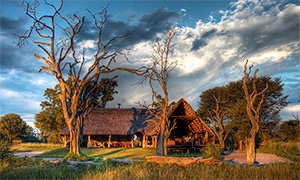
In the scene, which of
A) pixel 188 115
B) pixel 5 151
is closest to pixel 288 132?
pixel 188 115

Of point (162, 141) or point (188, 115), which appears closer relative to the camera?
point (162, 141)

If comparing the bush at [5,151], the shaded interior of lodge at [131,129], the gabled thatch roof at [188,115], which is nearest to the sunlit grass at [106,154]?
the shaded interior of lodge at [131,129]

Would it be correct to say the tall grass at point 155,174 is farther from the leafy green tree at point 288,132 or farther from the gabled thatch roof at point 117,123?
the leafy green tree at point 288,132

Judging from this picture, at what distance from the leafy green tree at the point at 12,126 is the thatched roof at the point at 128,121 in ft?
91.3

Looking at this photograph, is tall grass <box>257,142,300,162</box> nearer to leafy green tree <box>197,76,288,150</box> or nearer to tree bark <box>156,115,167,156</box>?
leafy green tree <box>197,76,288,150</box>

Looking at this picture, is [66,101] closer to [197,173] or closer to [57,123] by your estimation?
[197,173]

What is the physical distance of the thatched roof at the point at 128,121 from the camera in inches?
953

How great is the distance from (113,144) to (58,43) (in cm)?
1566

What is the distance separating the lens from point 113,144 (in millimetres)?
28750

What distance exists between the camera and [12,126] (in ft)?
159

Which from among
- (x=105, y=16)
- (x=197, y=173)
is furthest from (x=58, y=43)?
(x=197, y=173)

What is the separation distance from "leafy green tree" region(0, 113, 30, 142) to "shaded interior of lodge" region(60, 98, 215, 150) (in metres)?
26.7

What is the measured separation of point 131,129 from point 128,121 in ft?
7.02

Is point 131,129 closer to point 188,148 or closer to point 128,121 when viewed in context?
point 128,121
